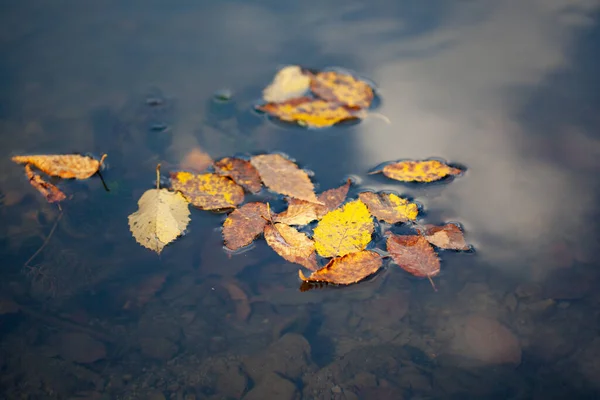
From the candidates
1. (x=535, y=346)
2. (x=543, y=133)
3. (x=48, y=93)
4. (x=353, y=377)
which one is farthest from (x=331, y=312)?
(x=48, y=93)

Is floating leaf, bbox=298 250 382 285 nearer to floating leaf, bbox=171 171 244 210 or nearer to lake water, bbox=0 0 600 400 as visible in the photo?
lake water, bbox=0 0 600 400

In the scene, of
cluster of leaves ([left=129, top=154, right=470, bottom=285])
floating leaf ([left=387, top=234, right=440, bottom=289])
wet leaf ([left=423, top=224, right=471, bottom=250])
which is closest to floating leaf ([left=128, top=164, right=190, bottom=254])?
cluster of leaves ([left=129, top=154, right=470, bottom=285])

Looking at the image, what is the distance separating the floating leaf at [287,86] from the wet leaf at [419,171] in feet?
2.08

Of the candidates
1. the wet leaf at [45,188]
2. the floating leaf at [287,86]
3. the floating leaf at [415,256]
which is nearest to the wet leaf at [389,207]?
the floating leaf at [415,256]

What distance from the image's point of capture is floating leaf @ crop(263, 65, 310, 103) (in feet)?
8.09

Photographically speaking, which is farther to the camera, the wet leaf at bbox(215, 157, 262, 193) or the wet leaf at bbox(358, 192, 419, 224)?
the wet leaf at bbox(215, 157, 262, 193)

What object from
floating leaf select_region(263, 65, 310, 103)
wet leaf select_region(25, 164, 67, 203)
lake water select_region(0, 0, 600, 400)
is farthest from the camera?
floating leaf select_region(263, 65, 310, 103)

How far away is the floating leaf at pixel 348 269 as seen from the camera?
1.82m

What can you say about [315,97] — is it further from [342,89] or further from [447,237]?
[447,237]

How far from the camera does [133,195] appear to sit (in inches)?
82.8

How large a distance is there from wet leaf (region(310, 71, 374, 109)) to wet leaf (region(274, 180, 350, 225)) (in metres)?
0.58

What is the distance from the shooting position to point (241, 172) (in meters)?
2.14

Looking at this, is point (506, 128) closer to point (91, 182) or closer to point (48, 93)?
point (91, 182)

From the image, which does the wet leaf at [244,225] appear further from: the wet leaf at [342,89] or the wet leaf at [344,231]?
the wet leaf at [342,89]
